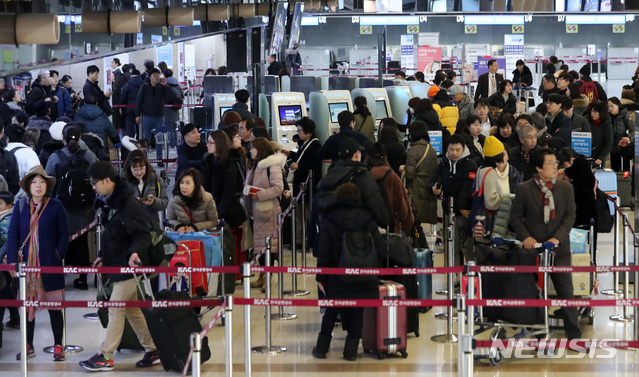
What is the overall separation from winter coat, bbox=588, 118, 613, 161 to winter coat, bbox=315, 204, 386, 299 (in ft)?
19.6

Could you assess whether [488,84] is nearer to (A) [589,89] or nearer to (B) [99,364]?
(A) [589,89]

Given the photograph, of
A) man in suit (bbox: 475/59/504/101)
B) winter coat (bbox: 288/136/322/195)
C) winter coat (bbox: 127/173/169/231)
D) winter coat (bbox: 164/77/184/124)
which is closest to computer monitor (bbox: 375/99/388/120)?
man in suit (bbox: 475/59/504/101)

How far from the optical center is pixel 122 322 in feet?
24.6

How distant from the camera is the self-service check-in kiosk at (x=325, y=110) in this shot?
14453 millimetres

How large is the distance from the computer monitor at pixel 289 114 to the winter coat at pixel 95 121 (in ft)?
7.93

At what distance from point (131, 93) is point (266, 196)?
35.0 ft

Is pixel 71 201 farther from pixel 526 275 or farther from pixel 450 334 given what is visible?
pixel 526 275

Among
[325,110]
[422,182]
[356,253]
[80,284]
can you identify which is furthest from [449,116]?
[356,253]

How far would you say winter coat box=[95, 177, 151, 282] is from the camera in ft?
24.1

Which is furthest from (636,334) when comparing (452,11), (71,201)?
(452,11)

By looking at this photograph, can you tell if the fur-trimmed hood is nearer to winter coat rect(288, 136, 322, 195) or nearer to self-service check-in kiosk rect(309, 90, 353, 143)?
winter coat rect(288, 136, 322, 195)

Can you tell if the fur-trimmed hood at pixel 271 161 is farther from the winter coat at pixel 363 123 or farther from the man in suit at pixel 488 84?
the man in suit at pixel 488 84

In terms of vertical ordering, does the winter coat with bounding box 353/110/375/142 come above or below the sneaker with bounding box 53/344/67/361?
above

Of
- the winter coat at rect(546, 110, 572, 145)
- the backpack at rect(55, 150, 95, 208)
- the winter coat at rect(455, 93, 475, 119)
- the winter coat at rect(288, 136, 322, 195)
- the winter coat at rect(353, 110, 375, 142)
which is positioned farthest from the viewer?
the winter coat at rect(455, 93, 475, 119)
